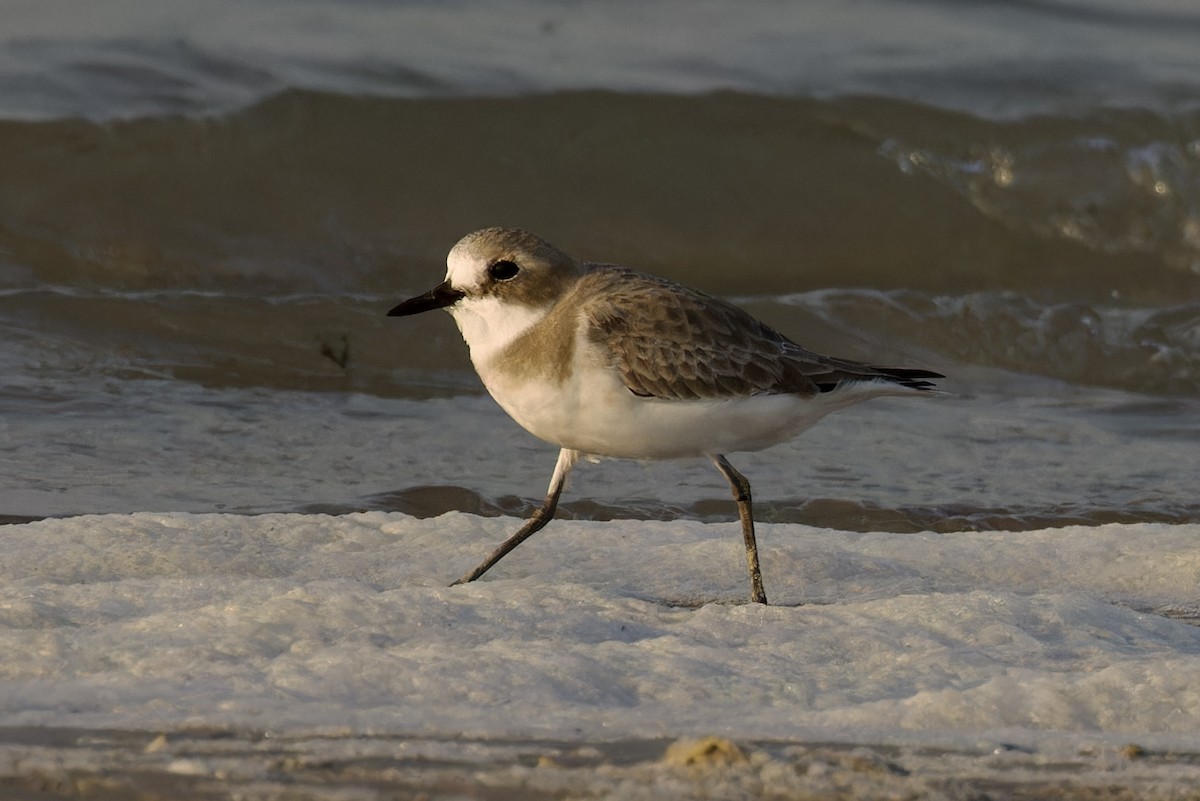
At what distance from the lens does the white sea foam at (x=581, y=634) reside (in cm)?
340

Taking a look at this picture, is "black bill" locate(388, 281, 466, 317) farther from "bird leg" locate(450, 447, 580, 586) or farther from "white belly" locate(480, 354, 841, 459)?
"bird leg" locate(450, 447, 580, 586)

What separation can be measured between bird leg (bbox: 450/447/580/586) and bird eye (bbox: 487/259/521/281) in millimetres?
544

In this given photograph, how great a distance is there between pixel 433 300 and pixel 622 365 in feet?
1.91

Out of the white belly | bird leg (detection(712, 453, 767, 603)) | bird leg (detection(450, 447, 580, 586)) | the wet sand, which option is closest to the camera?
the wet sand

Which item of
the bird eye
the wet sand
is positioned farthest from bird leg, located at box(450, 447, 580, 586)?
the wet sand

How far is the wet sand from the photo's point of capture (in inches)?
116

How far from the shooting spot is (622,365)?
454 cm

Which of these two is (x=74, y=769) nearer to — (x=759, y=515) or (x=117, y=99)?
(x=759, y=515)

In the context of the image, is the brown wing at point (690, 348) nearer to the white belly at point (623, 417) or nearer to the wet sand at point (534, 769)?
the white belly at point (623, 417)

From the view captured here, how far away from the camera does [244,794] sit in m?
2.91

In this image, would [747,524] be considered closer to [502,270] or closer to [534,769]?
[502,270]

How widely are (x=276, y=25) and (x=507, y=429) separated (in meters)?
6.51

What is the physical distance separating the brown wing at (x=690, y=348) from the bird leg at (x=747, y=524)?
26 cm

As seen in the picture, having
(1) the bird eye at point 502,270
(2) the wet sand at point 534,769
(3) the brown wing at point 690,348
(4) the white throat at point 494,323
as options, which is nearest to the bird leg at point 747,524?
(3) the brown wing at point 690,348
